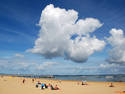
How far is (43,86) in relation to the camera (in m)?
26.3

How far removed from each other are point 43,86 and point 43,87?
2.16ft

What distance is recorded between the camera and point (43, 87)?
26.8 metres
